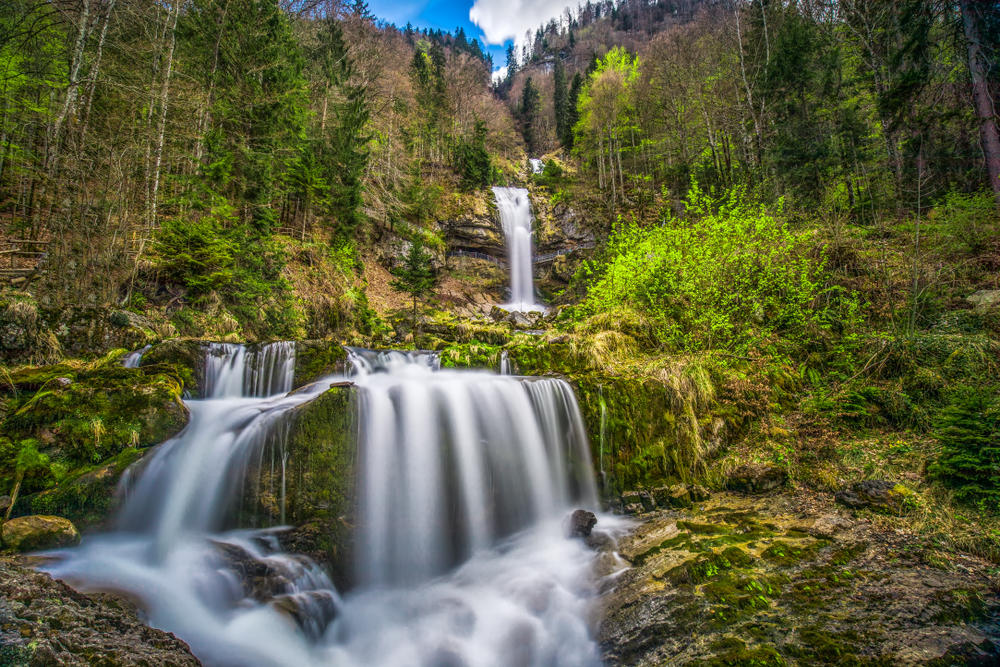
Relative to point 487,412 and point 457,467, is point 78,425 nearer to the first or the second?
point 457,467

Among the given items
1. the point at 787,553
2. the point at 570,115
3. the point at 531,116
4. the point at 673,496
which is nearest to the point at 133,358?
the point at 673,496

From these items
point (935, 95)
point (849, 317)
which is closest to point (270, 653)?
point (849, 317)

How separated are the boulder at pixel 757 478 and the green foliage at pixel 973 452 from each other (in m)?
1.46

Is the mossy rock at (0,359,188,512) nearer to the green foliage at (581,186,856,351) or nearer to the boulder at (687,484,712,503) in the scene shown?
the boulder at (687,484,712,503)

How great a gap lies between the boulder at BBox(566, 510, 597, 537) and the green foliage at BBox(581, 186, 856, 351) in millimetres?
3818

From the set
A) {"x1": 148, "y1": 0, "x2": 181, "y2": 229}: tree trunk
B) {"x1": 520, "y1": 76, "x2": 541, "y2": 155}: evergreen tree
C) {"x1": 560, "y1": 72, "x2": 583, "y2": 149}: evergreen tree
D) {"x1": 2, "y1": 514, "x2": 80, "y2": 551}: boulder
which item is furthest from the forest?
{"x1": 520, "y1": 76, "x2": 541, "y2": 155}: evergreen tree

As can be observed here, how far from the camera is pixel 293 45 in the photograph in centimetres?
1312

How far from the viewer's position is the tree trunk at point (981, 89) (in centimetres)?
725

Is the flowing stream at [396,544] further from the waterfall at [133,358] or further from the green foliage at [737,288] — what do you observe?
the green foliage at [737,288]

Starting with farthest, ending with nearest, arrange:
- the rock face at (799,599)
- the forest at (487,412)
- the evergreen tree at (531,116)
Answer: the evergreen tree at (531,116)
the forest at (487,412)
the rock face at (799,599)

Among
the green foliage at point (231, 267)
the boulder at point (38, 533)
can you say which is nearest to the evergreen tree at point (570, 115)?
the green foliage at point (231, 267)

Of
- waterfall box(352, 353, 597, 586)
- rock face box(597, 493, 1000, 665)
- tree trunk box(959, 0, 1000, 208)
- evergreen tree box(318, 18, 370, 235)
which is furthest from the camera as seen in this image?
evergreen tree box(318, 18, 370, 235)

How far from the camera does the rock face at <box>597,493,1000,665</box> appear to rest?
2.48m

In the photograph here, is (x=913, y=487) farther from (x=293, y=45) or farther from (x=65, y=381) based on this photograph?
(x=293, y=45)
